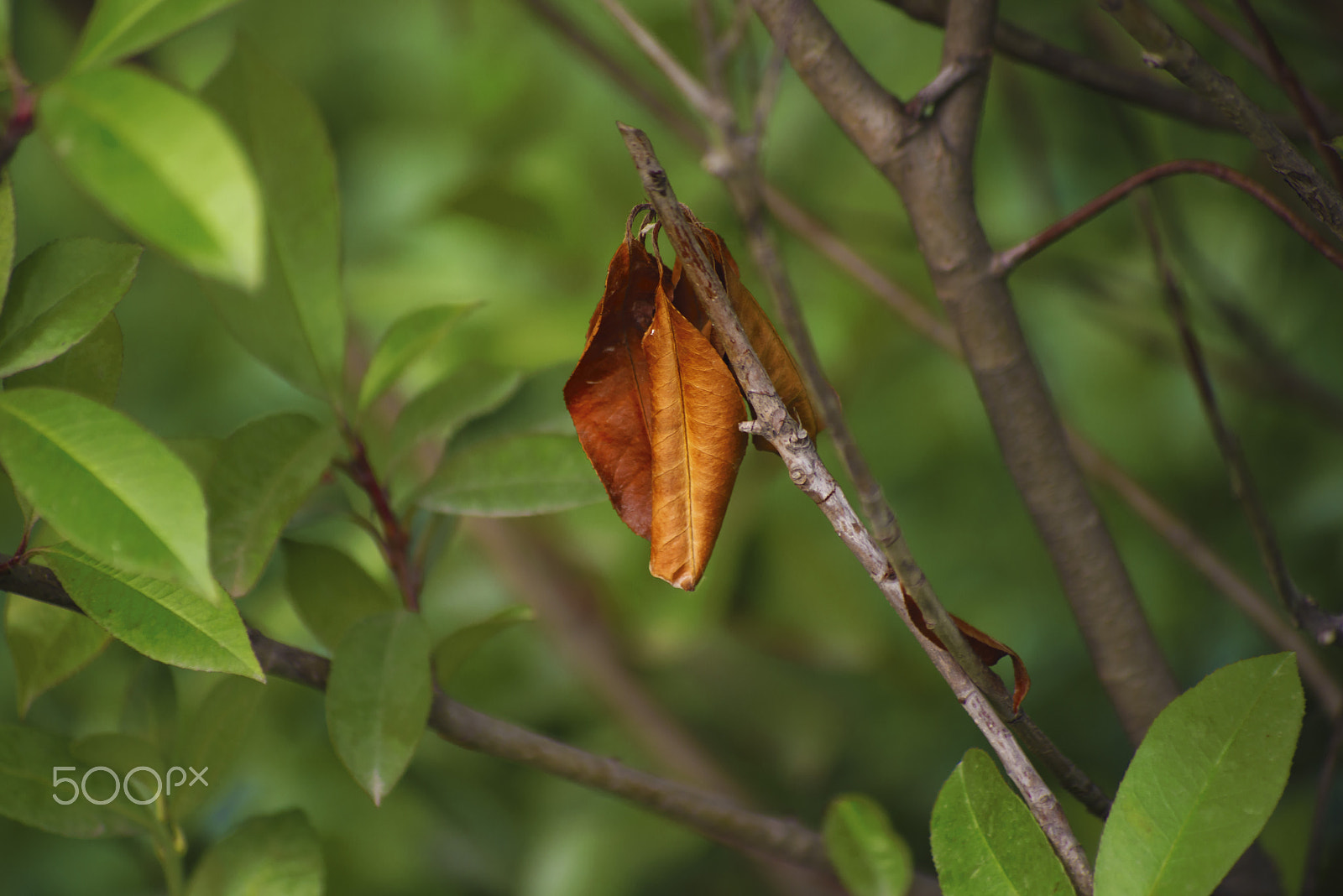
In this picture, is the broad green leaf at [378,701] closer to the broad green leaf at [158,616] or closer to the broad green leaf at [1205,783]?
the broad green leaf at [158,616]

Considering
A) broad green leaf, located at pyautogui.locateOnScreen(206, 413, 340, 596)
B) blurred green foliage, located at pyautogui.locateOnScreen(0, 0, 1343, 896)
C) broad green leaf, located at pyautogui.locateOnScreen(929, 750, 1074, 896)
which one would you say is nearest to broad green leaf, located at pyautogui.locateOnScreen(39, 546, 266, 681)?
broad green leaf, located at pyautogui.locateOnScreen(206, 413, 340, 596)

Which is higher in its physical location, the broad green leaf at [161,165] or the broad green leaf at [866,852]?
the broad green leaf at [161,165]

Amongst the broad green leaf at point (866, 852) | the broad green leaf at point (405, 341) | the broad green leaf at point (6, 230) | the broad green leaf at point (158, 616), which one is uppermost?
the broad green leaf at point (6, 230)

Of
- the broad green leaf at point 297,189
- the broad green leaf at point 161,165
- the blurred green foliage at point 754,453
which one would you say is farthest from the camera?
the blurred green foliage at point 754,453

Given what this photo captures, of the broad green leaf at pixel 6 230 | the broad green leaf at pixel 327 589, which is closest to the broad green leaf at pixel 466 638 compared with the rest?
the broad green leaf at pixel 327 589

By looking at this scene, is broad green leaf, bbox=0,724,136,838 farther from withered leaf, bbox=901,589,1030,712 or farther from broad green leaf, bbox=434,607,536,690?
withered leaf, bbox=901,589,1030,712

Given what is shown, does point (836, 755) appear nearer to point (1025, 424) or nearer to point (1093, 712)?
point (1093, 712)
